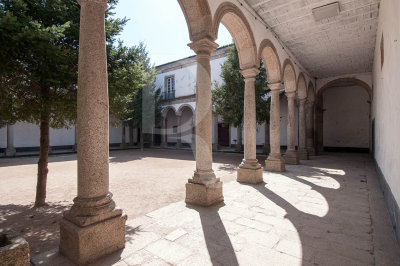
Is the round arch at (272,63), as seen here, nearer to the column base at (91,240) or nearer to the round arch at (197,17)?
the round arch at (197,17)

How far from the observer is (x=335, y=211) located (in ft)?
12.4

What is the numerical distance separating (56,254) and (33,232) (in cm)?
137

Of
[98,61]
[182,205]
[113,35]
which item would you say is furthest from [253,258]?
[113,35]

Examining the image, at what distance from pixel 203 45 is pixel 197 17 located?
0.56 m

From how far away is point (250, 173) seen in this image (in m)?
5.67

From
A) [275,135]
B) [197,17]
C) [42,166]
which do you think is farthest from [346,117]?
[42,166]

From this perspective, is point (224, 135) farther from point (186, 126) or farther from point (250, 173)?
point (250, 173)

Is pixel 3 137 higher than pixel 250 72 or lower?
lower

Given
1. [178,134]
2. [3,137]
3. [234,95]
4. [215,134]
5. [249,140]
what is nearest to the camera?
[249,140]

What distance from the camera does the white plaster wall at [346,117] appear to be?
609 inches

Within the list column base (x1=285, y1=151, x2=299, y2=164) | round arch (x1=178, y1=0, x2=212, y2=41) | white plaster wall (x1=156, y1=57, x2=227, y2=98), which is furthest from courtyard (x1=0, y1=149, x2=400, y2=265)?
white plaster wall (x1=156, y1=57, x2=227, y2=98)

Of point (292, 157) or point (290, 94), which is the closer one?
point (290, 94)

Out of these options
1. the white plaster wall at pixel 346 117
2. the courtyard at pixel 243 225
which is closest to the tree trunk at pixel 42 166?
the courtyard at pixel 243 225

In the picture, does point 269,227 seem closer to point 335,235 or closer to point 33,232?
point 335,235
